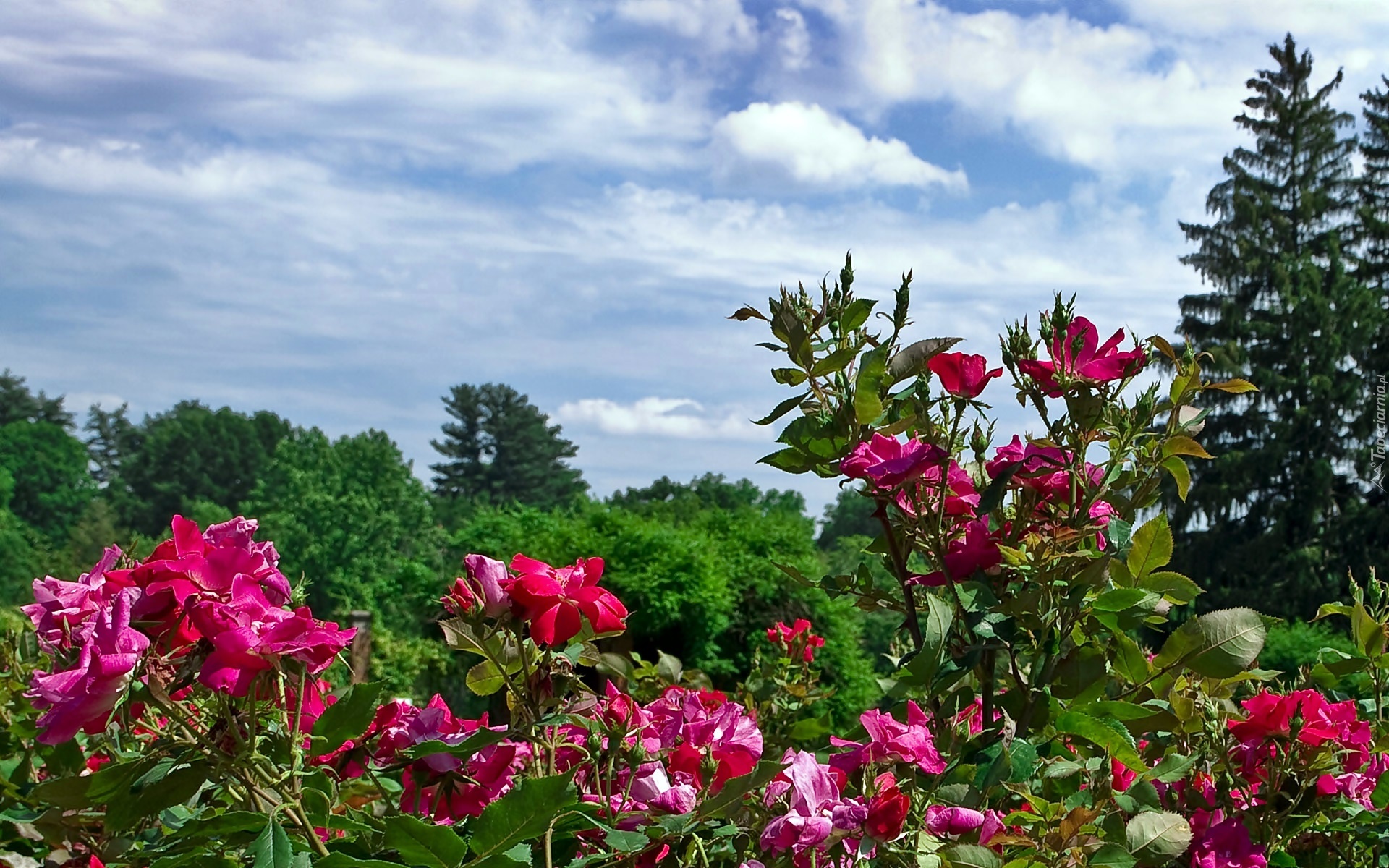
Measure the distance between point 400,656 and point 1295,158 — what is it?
67.6ft

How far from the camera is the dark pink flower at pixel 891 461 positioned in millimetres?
1351

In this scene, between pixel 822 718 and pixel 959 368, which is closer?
pixel 959 368

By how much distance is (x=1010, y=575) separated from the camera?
1.42m

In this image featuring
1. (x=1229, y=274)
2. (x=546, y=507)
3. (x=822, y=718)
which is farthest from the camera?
(x=546, y=507)

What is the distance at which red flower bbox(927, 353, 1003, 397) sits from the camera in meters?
1.41

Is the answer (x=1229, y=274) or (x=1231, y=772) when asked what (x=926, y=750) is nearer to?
(x=1231, y=772)

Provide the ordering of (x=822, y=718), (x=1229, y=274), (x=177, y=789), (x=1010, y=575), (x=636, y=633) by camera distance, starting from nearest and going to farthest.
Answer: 1. (x=177, y=789)
2. (x=1010, y=575)
3. (x=822, y=718)
4. (x=636, y=633)
5. (x=1229, y=274)

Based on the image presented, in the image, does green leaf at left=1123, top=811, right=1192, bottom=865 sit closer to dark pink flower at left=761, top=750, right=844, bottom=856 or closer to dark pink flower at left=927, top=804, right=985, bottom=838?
dark pink flower at left=927, top=804, right=985, bottom=838

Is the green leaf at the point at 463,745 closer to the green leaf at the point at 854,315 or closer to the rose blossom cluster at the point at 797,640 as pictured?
the green leaf at the point at 854,315

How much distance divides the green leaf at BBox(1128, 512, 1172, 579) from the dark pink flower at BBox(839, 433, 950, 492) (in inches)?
10.6

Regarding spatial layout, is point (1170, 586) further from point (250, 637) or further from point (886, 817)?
point (250, 637)

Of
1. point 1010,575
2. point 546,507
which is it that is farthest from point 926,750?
point 546,507

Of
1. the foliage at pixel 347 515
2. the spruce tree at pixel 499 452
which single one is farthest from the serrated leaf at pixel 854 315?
the spruce tree at pixel 499 452

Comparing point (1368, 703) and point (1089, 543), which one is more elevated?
point (1089, 543)
